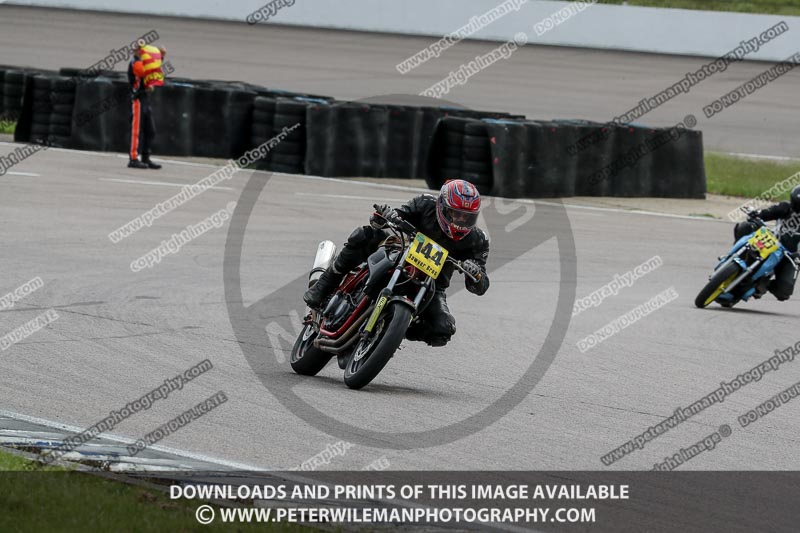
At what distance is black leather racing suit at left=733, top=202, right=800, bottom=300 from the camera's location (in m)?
14.4

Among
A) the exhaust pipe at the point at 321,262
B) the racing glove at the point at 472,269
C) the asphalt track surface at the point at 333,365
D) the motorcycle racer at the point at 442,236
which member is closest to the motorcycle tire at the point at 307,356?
the asphalt track surface at the point at 333,365

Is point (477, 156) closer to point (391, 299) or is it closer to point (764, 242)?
point (764, 242)

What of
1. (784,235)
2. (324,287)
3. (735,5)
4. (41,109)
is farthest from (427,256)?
(735,5)

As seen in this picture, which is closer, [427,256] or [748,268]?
[427,256]

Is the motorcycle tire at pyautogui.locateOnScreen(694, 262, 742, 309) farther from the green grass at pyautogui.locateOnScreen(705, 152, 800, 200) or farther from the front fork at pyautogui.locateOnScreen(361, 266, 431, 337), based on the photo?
the green grass at pyautogui.locateOnScreen(705, 152, 800, 200)

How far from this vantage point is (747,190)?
24.7 meters

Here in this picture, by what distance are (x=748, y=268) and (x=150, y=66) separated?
11147 mm

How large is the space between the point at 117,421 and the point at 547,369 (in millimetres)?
4066

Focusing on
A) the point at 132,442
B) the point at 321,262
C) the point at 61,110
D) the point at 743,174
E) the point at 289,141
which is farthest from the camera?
the point at 743,174

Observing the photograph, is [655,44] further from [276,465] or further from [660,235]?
[276,465]

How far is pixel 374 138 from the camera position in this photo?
22.8 metres

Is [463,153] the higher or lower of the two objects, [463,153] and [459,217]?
the lower

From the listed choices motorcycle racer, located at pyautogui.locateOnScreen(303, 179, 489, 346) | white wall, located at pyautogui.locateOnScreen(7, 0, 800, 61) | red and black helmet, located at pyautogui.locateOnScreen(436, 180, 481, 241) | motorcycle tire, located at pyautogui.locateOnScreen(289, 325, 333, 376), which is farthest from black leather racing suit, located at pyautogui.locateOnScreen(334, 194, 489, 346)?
white wall, located at pyautogui.locateOnScreen(7, 0, 800, 61)

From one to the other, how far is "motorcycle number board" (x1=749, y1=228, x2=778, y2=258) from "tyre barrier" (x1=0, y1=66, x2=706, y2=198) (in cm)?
748
